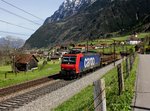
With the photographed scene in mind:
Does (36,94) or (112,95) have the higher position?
(112,95)

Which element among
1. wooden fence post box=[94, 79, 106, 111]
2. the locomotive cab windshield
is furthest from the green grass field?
wooden fence post box=[94, 79, 106, 111]

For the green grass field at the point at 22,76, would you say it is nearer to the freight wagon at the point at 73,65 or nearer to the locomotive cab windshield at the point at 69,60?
the freight wagon at the point at 73,65

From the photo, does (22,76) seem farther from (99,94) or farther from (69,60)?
(99,94)

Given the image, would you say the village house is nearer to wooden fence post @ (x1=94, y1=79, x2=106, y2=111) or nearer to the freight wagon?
the freight wagon

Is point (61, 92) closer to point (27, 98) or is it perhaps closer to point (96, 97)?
point (27, 98)

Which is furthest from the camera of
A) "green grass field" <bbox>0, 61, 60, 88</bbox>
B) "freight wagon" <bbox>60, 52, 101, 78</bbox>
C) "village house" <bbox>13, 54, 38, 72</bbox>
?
"village house" <bbox>13, 54, 38, 72</bbox>

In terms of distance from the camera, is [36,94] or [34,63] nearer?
[36,94]

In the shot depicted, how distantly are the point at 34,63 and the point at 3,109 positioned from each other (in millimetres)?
78818

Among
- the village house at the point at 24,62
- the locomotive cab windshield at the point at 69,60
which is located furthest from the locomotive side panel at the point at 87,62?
the village house at the point at 24,62

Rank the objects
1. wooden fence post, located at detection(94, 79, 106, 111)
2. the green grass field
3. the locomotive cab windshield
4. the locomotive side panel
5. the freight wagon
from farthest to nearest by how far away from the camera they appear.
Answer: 1. the locomotive side panel
2. the locomotive cab windshield
3. the freight wagon
4. the green grass field
5. wooden fence post, located at detection(94, 79, 106, 111)

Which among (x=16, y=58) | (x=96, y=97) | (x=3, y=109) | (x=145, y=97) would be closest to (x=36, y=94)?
(x=3, y=109)

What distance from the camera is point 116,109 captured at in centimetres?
1191

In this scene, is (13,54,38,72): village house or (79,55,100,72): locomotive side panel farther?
(13,54,38,72): village house

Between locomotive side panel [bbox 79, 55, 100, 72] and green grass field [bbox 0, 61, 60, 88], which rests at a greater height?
locomotive side panel [bbox 79, 55, 100, 72]
